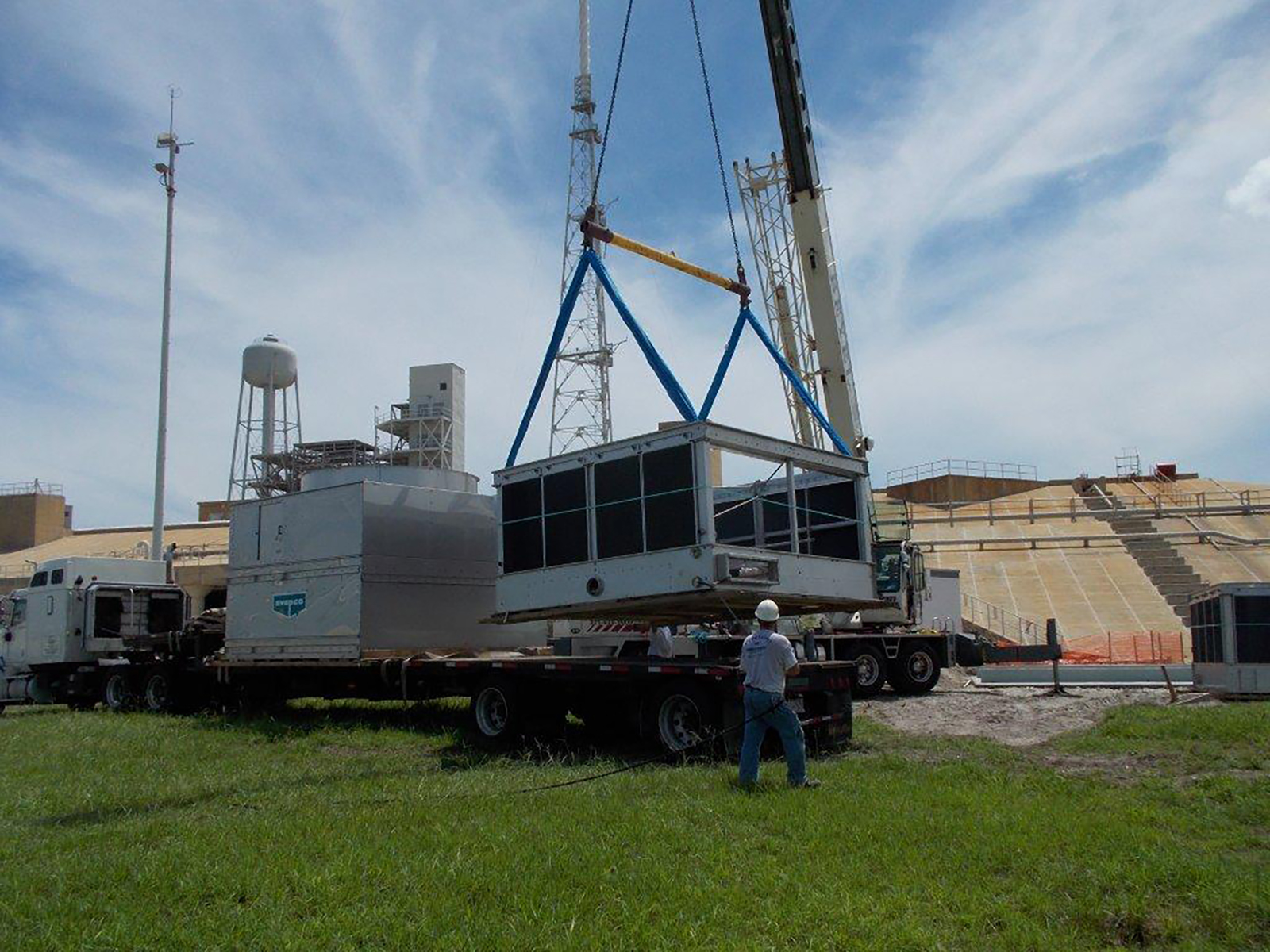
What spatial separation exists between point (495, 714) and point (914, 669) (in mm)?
10198

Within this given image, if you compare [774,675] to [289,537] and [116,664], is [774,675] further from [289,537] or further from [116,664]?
[116,664]

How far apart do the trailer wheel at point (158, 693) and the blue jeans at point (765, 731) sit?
534 inches

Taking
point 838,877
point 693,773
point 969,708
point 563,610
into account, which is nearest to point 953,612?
point 969,708

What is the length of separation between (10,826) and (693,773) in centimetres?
571

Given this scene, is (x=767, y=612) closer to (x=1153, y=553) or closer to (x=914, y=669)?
(x=914, y=669)

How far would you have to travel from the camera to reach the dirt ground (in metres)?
14.0

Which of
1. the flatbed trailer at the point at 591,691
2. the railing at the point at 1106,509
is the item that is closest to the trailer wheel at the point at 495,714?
the flatbed trailer at the point at 591,691

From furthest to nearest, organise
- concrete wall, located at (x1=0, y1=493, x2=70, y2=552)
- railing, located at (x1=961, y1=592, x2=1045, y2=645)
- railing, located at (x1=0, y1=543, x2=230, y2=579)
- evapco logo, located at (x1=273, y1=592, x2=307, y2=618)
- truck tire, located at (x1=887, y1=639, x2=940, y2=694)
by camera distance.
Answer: concrete wall, located at (x1=0, y1=493, x2=70, y2=552), railing, located at (x1=0, y1=543, x2=230, y2=579), railing, located at (x1=961, y1=592, x2=1045, y2=645), truck tire, located at (x1=887, y1=639, x2=940, y2=694), evapco logo, located at (x1=273, y1=592, x2=307, y2=618)

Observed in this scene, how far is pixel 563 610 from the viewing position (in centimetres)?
1301

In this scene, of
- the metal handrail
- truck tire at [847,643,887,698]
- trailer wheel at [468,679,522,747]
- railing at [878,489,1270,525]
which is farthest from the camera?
railing at [878,489,1270,525]

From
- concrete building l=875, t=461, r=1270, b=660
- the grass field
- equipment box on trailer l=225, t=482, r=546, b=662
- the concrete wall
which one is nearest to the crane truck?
concrete building l=875, t=461, r=1270, b=660

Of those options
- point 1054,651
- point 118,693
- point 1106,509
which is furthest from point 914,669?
point 1106,509

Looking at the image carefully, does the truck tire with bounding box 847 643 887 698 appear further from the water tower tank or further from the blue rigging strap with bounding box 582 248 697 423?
the water tower tank

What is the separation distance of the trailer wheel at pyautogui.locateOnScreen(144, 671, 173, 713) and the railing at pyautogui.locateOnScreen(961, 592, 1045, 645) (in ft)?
74.9
